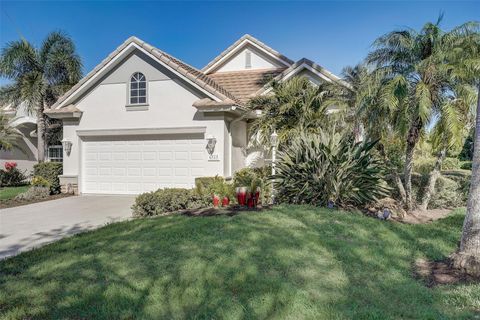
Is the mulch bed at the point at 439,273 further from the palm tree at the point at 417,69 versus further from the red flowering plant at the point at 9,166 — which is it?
the red flowering plant at the point at 9,166

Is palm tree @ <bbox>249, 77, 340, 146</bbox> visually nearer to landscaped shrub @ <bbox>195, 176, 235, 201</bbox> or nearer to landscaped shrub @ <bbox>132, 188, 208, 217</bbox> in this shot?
landscaped shrub @ <bbox>195, 176, 235, 201</bbox>

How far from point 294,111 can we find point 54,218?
852 cm

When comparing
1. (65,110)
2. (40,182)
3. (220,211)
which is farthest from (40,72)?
(220,211)

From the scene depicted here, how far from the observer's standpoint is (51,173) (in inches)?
582

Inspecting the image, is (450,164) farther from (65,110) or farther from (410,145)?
(65,110)

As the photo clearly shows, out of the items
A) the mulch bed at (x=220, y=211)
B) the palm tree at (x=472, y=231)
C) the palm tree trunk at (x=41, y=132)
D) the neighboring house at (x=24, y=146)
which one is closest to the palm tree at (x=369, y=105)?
the palm tree at (x=472, y=231)

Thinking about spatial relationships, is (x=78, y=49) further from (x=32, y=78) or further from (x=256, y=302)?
(x=256, y=302)

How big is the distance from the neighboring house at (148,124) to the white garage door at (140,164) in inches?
1.6

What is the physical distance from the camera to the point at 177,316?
367 centimetres

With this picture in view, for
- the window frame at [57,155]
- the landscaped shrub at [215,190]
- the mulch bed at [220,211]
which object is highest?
the window frame at [57,155]

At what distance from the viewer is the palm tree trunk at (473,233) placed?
476 cm

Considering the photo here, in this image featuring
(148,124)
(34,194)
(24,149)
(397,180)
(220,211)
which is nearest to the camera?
(220,211)

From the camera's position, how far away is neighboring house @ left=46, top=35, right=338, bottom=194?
523 inches

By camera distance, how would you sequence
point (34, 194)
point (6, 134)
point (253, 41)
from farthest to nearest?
point (253, 41) < point (6, 134) < point (34, 194)
